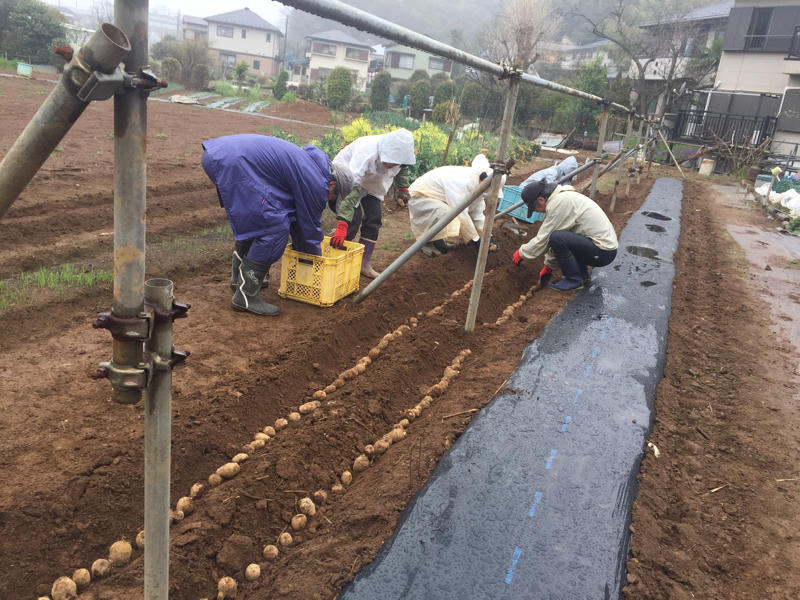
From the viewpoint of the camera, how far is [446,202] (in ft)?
21.3

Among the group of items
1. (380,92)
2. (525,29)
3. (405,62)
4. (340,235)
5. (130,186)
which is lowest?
(340,235)

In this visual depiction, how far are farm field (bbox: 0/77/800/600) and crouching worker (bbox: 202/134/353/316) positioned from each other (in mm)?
442

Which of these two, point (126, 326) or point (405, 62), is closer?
point (126, 326)

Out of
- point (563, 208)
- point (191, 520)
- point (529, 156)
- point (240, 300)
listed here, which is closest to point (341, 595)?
point (191, 520)

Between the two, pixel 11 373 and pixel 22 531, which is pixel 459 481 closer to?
pixel 22 531

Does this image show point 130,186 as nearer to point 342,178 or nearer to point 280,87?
point 342,178

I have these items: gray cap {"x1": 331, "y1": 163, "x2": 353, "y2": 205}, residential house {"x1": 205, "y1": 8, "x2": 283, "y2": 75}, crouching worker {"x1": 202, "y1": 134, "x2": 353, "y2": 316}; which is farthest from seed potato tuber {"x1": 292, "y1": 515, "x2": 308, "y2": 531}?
residential house {"x1": 205, "y1": 8, "x2": 283, "y2": 75}

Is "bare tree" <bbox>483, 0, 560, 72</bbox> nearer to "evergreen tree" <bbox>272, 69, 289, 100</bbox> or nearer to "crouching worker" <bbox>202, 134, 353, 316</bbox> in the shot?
"evergreen tree" <bbox>272, 69, 289, 100</bbox>

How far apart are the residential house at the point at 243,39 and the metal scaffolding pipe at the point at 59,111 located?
60098 millimetres

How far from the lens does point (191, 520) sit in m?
2.43

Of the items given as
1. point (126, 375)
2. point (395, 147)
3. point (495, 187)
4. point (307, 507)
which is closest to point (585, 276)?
point (495, 187)

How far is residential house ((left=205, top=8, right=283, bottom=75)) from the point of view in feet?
183

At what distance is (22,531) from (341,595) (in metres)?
1.35

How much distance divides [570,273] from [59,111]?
5161 millimetres
